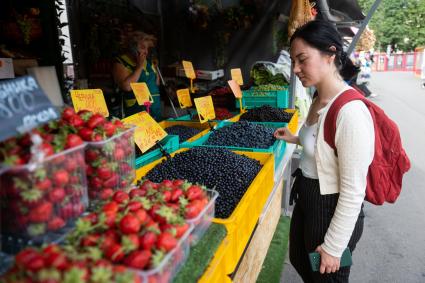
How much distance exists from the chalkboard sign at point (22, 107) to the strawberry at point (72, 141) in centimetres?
7

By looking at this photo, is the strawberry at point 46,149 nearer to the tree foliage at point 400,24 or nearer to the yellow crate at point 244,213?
the yellow crate at point 244,213

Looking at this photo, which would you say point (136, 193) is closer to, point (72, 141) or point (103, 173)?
point (103, 173)

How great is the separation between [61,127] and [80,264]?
1.37 feet

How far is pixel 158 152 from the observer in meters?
2.13

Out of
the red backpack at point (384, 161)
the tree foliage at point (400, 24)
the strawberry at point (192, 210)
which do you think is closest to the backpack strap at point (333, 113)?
the red backpack at point (384, 161)

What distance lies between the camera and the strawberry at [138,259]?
775 mm

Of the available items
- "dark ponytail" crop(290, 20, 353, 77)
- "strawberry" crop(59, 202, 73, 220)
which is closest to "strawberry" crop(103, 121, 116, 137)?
"strawberry" crop(59, 202, 73, 220)

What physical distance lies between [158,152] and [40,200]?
1.36 m

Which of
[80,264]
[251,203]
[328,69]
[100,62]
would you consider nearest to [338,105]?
[328,69]

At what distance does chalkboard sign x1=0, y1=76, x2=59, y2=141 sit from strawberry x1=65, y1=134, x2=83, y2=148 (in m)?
0.07

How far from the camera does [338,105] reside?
1420mm

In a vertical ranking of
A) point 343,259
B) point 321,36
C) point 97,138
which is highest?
point 321,36

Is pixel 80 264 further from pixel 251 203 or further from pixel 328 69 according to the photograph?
A: pixel 328 69

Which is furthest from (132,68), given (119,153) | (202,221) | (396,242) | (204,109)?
(396,242)
